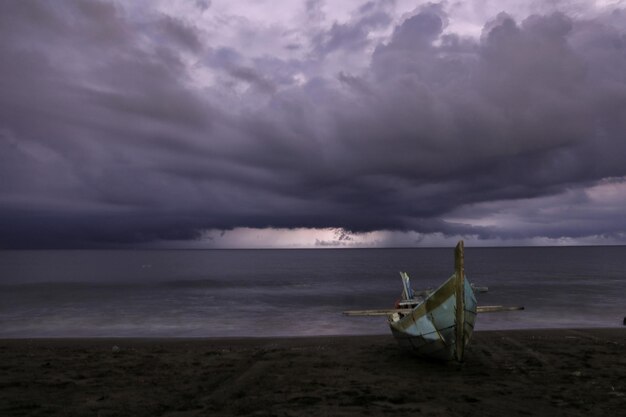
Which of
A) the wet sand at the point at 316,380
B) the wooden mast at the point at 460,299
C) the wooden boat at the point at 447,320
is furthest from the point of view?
the wooden boat at the point at 447,320

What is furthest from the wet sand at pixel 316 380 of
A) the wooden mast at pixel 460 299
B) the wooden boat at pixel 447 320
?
the wooden mast at pixel 460 299

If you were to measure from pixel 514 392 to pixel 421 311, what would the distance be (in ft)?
14.5

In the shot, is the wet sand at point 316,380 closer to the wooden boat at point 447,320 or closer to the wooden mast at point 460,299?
the wooden boat at point 447,320

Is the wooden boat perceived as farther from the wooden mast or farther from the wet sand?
the wet sand

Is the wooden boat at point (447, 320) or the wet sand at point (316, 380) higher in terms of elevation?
the wooden boat at point (447, 320)

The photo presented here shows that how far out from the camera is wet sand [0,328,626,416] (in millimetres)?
11148

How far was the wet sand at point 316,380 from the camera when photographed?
36.6 feet

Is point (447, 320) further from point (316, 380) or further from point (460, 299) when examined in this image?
A: point (316, 380)

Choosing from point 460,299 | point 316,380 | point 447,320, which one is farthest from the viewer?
point 447,320

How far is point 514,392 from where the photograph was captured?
12.4 m

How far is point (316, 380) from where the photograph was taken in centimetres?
1404

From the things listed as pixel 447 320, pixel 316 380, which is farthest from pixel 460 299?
pixel 316 380

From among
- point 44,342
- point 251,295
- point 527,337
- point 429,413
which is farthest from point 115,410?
point 251,295

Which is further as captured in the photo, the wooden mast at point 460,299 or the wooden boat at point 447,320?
the wooden boat at point 447,320
